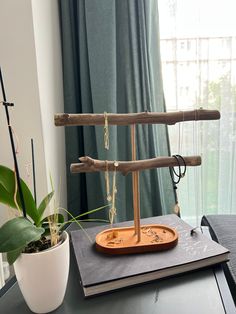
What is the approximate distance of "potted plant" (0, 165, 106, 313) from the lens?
18.6 inches

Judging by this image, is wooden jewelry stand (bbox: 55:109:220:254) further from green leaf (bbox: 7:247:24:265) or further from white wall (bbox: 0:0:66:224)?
white wall (bbox: 0:0:66:224)

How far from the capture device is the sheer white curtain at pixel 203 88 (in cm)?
136

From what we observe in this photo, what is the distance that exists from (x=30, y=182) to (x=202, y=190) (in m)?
0.93

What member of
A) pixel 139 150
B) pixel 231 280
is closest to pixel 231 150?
pixel 139 150

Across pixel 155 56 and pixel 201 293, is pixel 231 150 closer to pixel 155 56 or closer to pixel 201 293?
pixel 155 56

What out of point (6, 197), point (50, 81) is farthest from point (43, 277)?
point (50, 81)

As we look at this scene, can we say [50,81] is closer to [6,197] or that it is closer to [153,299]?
[6,197]

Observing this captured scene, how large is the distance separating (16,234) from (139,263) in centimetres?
28

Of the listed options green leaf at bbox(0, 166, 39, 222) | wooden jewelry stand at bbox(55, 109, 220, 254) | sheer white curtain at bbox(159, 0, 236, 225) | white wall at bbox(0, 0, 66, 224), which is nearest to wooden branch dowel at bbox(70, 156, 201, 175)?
wooden jewelry stand at bbox(55, 109, 220, 254)

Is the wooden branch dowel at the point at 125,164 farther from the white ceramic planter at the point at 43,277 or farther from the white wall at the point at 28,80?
the white wall at the point at 28,80

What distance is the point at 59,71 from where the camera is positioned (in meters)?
1.22

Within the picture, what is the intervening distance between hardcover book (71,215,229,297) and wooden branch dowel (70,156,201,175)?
0.65 ft

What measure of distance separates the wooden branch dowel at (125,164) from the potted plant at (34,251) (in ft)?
0.40

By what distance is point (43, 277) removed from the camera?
50 centimetres
